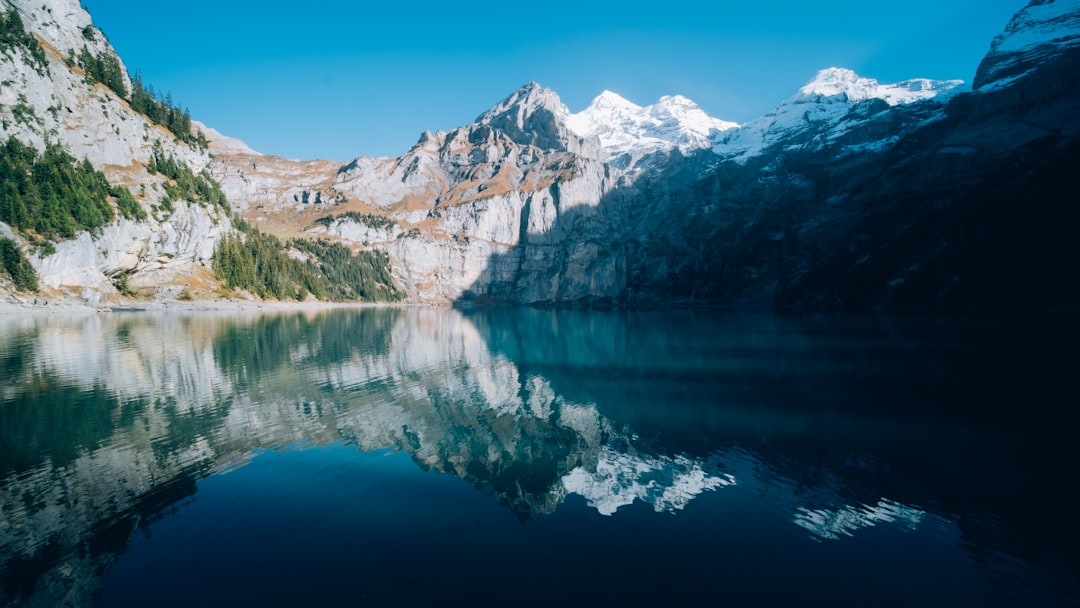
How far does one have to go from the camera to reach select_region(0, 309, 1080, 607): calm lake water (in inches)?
389

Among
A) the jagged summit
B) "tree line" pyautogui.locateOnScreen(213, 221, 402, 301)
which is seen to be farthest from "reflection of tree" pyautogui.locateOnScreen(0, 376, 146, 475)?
the jagged summit

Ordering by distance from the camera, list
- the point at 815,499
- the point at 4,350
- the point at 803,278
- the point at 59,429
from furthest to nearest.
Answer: the point at 803,278 → the point at 4,350 → the point at 59,429 → the point at 815,499

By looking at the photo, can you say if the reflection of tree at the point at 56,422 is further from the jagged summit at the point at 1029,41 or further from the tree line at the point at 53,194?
the jagged summit at the point at 1029,41

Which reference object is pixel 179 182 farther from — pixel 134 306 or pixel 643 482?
pixel 643 482

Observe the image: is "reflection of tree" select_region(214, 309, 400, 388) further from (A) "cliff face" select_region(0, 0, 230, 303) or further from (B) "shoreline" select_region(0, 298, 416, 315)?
(A) "cliff face" select_region(0, 0, 230, 303)

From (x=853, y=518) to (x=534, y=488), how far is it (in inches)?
380

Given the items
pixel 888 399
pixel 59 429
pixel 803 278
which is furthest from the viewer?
pixel 803 278

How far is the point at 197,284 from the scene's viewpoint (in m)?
109

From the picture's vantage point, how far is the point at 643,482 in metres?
16.0

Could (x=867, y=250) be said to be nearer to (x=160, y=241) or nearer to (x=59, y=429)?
(x=59, y=429)

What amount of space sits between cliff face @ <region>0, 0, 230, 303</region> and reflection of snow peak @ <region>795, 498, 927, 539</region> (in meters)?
112

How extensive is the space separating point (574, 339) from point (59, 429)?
173ft

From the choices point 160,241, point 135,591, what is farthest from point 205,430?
point 160,241

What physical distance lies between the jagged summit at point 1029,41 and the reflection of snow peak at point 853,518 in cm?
20892
